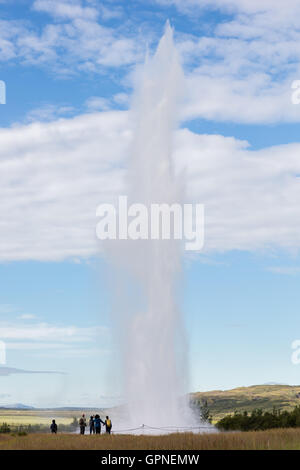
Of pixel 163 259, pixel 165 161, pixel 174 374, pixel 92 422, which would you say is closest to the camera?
pixel 92 422

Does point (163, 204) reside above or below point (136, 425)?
above

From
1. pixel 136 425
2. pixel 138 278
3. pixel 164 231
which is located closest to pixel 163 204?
pixel 164 231

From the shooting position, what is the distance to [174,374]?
40.8m

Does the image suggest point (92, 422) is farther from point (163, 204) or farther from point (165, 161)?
point (165, 161)

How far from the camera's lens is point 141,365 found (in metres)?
40.8

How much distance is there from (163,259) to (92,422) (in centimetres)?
1216

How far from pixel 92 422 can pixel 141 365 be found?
5136 millimetres

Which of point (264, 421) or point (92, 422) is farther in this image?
point (264, 421)
